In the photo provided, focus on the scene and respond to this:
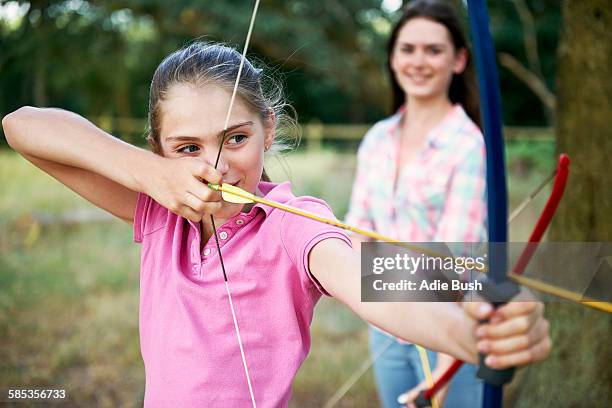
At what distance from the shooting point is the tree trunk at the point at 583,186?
195 cm

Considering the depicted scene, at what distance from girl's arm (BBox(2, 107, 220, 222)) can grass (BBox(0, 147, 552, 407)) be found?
40cm

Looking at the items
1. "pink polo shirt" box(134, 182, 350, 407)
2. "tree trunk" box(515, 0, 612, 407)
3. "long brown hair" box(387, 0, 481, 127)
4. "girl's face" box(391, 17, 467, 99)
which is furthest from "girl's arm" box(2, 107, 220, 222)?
"tree trunk" box(515, 0, 612, 407)

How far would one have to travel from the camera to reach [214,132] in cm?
101

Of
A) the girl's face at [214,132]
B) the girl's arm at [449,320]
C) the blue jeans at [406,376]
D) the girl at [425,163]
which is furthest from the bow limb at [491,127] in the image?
the blue jeans at [406,376]

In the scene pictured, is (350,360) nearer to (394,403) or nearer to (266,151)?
(394,403)

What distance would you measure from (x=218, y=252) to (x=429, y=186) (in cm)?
76

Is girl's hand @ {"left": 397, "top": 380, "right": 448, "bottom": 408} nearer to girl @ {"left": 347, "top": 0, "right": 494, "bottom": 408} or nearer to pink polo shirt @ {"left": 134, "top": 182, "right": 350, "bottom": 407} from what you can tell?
girl @ {"left": 347, "top": 0, "right": 494, "bottom": 408}

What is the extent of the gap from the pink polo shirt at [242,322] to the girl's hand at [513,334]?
347mm

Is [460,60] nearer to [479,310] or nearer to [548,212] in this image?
[548,212]

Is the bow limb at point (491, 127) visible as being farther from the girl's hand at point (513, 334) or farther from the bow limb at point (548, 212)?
the bow limb at point (548, 212)

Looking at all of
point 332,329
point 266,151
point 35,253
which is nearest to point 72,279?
point 35,253

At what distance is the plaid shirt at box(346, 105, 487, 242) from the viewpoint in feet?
5.24

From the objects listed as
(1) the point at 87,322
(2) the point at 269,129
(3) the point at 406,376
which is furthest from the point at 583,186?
(1) the point at 87,322

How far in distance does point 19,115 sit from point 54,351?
188cm
